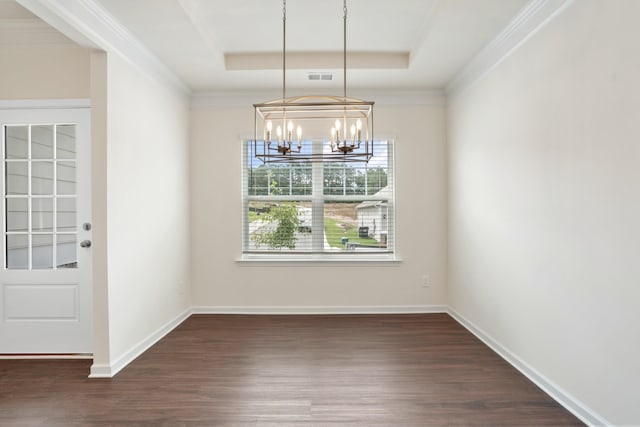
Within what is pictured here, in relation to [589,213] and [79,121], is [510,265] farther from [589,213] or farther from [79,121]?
[79,121]

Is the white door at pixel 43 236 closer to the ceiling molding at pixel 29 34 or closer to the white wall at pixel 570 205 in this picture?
the ceiling molding at pixel 29 34

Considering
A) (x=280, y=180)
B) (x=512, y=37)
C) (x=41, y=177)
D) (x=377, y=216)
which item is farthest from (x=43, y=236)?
(x=512, y=37)

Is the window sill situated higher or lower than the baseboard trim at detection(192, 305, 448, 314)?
higher

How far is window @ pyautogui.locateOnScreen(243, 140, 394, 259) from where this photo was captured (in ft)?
15.8

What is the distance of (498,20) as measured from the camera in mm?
2980

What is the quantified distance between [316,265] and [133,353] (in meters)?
2.21

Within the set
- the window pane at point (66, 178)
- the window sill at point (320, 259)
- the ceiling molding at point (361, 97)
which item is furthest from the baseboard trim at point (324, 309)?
the ceiling molding at point (361, 97)

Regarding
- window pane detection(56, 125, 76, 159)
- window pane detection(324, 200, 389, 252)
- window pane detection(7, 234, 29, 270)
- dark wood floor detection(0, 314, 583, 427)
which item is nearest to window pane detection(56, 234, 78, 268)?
window pane detection(7, 234, 29, 270)

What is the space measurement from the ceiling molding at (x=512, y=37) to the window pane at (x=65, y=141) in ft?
12.1

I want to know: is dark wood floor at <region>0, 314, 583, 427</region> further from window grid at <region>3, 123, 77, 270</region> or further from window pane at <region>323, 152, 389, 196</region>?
window pane at <region>323, 152, 389, 196</region>

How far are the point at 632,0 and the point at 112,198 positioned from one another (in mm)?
3519

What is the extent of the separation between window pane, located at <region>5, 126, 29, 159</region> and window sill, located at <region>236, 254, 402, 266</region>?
2.40 meters

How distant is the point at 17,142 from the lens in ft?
10.7

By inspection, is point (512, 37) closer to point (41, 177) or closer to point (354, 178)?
→ point (354, 178)
